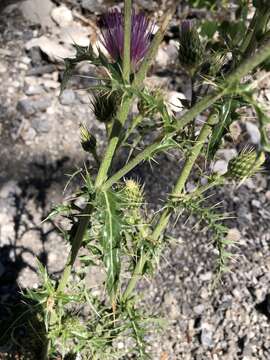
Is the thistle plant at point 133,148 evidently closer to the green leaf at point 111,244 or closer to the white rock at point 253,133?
the green leaf at point 111,244

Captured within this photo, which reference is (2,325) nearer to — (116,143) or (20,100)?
(116,143)

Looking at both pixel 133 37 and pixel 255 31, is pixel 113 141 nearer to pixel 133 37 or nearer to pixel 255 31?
pixel 133 37

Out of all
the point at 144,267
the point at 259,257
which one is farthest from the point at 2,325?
the point at 259,257

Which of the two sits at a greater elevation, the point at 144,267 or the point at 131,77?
the point at 131,77

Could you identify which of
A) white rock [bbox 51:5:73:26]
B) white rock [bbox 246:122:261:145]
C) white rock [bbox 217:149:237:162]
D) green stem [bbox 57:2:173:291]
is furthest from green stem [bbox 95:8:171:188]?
white rock [bbox 51:5:73:26]

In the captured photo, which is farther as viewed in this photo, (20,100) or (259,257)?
(20,100)

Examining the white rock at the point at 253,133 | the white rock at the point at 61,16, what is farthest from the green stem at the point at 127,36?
the white rock at the point at 61,16
